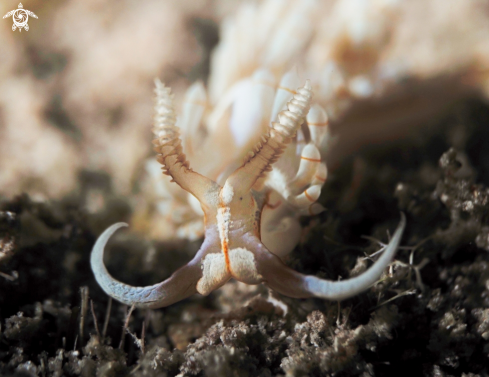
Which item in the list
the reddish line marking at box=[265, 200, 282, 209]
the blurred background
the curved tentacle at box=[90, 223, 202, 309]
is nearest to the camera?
the curved tentacle at box=[90, 223, 202, 309]

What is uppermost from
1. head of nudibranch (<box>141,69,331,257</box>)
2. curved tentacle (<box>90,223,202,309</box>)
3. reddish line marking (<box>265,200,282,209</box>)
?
head of nudibranch (<box>141,69,331,257</box>)

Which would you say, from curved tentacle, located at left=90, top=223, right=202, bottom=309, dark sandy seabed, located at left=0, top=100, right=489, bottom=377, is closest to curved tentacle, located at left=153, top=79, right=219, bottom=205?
curved tentacle, located at left=90, top=223, right=202, bottom=309

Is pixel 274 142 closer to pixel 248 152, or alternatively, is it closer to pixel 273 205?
pixel 248 152

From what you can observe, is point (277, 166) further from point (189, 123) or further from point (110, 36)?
point (110, 36)

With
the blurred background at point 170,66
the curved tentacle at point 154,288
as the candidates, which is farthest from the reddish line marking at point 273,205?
the blurred background at point 170,66

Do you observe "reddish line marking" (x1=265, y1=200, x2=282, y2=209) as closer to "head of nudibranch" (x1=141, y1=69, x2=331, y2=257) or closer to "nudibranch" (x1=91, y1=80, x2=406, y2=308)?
"head of nudibranch" (x1=141, y1=69, x2=331, y2=257)

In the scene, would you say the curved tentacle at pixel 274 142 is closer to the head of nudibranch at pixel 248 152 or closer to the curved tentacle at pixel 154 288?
the head of nudibranch at pixel 248 152

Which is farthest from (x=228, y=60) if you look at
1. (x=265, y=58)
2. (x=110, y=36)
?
(x=110, y=36)

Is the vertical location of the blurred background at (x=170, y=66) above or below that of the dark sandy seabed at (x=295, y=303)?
above
